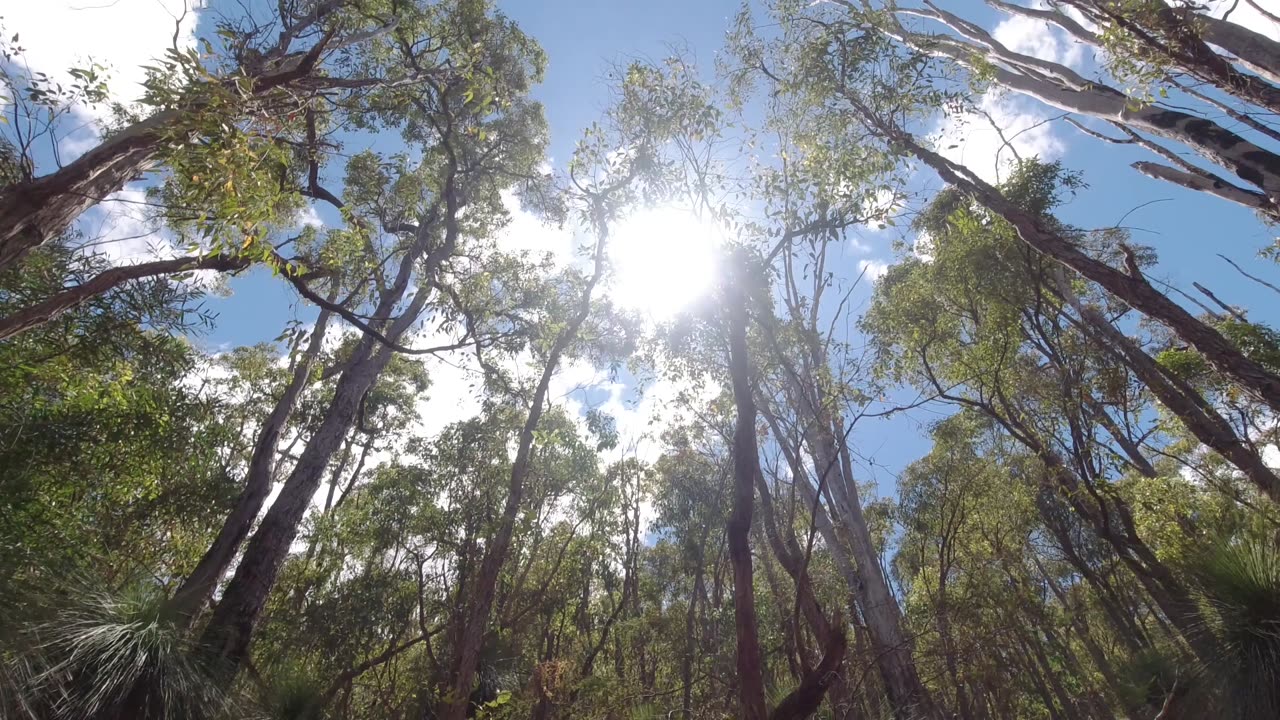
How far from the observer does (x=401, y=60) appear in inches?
331

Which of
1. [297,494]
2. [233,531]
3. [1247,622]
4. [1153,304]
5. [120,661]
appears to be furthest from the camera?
[297,494]

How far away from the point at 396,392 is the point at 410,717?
26.1 ft

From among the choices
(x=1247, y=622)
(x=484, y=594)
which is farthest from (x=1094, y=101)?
(x=484, y=594)

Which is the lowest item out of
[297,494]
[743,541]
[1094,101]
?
[743,541]

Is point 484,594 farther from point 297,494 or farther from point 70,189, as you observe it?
point 70,189

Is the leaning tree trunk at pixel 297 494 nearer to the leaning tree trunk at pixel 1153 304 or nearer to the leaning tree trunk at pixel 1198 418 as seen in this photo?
the leaning tree trunk at pixel 1153 304

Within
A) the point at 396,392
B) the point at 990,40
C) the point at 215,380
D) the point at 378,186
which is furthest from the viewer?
the point at 396,392

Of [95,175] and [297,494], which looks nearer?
[95,175]

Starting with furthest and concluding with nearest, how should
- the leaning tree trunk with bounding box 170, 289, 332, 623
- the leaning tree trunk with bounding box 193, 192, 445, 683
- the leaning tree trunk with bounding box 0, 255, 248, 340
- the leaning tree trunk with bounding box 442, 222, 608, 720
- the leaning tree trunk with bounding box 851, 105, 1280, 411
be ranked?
the leaning tree trunk with bounding box 442, 222, 608, 720 → the leaning tree trunk with bounding box 193, 192, 445, 683 → the leaning tree trunk with bounding box 170, 289, 332, 623 → the leaning tree trunk with bounding box 851, 105, 1280, 411 → the leaning tree trunk with bounding box 0, 255, 248, 340

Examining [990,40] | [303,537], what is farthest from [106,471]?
[990,40]

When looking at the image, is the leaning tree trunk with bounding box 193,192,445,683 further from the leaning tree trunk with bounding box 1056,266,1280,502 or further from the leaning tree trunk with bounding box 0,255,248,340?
the leaning tree trunk with bounding box 1056,266,1280,502

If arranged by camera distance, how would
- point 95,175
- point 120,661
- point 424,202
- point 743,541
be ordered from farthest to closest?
point 424,202 → point 120,661 → point 95,175 → point 743,541

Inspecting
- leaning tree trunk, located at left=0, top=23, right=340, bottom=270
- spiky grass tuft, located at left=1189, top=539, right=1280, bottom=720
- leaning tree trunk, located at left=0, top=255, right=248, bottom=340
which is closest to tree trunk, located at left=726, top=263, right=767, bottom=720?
spiky grass tuft, located at left=1189, top=539, right=1280, bottom=720

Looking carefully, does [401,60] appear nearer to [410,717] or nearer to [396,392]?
[396,392]
